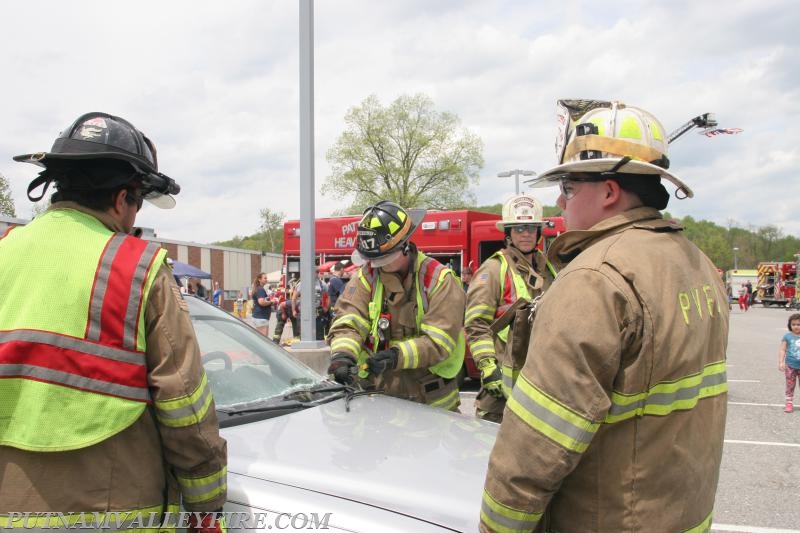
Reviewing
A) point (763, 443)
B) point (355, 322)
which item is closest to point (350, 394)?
point (355, 322)

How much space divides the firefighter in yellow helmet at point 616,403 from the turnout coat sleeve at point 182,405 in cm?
79

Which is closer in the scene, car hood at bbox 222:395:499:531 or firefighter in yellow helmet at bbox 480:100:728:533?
firefighter in yellow helmet at bbox 480:100:728:533

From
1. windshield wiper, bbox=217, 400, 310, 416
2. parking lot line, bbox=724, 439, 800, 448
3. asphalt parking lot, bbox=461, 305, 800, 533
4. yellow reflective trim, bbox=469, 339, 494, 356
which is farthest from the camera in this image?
parking lot line, bbox=724, 439, 800, 448

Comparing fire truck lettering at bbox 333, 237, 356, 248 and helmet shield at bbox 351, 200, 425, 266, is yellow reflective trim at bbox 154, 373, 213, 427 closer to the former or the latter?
helmet shield at bbox 351, 200, 425, 266

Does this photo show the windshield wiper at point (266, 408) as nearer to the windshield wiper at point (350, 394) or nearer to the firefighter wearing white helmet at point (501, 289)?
the windshield wiper at point (350, 394)

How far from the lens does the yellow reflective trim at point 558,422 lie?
1.42 m

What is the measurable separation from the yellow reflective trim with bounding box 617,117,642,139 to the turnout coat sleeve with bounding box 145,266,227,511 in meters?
1.36

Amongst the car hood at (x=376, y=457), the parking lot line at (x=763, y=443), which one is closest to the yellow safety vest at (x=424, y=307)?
the car hood at (x=376, y=457)

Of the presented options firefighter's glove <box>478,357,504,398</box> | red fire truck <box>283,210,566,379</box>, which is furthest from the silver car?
red fire truck <box>283,210,566,379</box>

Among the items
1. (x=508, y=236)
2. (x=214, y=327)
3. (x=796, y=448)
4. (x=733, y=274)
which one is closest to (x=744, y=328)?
(x=796, y=448)

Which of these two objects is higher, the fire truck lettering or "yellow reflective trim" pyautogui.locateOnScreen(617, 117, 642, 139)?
"yellow reflective trim" pyautogui.locateOnScreen(617, 117, 642, 139)

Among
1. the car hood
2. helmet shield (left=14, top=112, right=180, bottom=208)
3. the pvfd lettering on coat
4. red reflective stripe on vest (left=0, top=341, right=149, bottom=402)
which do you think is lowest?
the car hood

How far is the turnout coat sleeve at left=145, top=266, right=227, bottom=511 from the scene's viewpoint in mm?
1681

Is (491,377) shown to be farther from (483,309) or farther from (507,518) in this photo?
(507,518)
